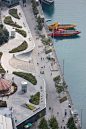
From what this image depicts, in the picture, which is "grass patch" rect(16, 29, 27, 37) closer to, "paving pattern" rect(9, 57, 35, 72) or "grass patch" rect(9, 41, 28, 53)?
"grass patch" rect(9, 41, 28, 53)

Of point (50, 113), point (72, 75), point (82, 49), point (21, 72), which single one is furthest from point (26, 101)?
point (82, 49)

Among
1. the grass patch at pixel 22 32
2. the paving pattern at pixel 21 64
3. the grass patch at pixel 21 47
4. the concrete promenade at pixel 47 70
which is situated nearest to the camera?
the concrete promenade at pixel 47 70

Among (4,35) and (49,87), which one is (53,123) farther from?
(4,35)

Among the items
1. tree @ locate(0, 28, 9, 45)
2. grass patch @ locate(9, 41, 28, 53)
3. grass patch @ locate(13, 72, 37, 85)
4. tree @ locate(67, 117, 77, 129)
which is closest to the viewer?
tree @ locate(67, 117, 77, 129)

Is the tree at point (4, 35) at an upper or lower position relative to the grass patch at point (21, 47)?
upper

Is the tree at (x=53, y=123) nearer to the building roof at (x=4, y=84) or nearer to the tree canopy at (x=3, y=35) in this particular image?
the building roof at (x=4, y=84)

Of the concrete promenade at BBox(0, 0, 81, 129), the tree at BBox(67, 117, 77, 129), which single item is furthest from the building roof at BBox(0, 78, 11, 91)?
the tree at BBox(67, 117, 77, 129)

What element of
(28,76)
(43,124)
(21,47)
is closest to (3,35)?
(21,47)

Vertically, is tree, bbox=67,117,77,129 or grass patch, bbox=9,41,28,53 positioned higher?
grass patch, bbox=9,41,28,53

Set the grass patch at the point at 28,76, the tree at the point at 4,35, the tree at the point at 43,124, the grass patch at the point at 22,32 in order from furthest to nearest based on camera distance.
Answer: the grass patch at the point at 22,32 → the tree at the point at 4,35 → the grass patch at the point at 28,76 → the tree at the point at 43,124

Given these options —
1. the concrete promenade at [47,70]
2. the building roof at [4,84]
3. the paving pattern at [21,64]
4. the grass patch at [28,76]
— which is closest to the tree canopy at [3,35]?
the concrete promenade at [47,70]

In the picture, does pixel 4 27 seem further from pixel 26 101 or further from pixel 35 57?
pixel 26 101
